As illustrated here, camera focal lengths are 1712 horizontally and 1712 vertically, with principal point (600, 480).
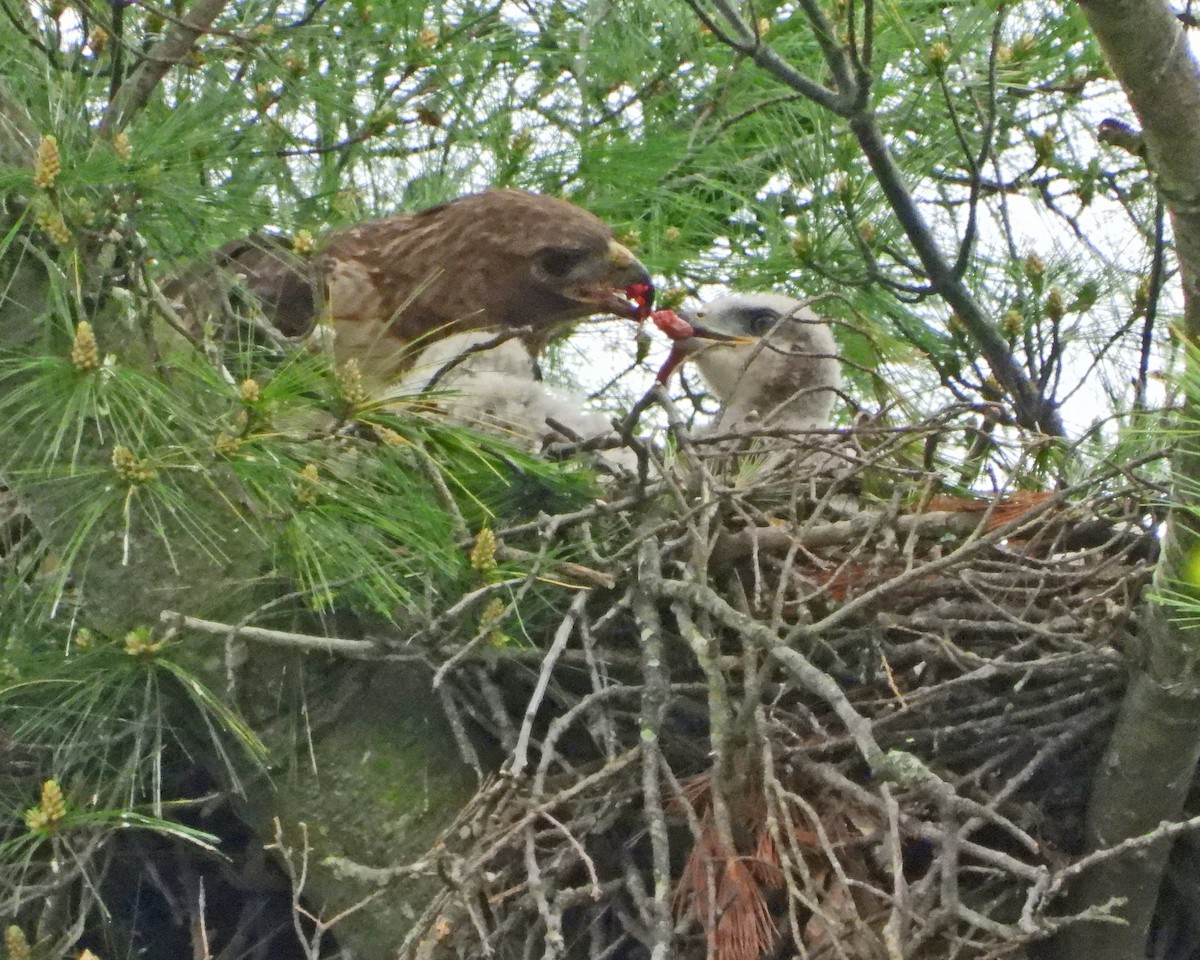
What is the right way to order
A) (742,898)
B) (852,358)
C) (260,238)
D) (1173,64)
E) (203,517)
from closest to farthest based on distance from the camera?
(1173,64) < (742,898) < (203,517) < (260,238) < (852,358)

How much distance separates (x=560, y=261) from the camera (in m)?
3.51

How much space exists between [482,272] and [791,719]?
1.39 metres

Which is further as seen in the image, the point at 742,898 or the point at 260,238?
the point at 260,238

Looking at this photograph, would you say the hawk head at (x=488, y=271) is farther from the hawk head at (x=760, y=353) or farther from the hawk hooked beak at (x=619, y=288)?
the hawk head at (x=760, y=353)

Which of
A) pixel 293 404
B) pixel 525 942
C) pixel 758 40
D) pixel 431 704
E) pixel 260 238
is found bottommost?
pixel 525 942

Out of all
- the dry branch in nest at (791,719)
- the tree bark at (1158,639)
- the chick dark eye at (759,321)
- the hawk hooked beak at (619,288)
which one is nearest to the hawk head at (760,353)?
the chick dark eye at (759,321)

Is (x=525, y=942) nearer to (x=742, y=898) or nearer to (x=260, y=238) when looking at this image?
(x=742, y=898)

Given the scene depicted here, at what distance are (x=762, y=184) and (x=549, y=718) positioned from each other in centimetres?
186

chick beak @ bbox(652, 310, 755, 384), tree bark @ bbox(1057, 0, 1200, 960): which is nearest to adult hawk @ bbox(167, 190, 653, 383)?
chick beak @ bbox(652, 310, 755, 384)

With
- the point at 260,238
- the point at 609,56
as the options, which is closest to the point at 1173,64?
the point at 260,238

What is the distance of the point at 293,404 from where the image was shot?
223 cm

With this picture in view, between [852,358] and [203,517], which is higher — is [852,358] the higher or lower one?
the higher one

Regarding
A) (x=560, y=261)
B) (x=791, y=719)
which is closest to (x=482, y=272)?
(x=560, y=261)

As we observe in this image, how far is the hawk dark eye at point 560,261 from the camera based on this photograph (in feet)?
11.5
